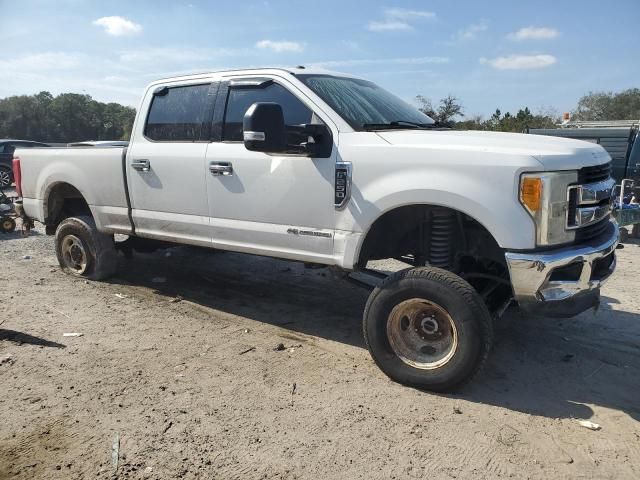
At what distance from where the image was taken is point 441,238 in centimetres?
395

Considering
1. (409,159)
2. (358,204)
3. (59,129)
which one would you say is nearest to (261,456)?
(358,204)

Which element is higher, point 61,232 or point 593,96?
point 593,96

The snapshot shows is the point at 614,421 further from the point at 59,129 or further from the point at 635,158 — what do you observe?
the point at 59,129

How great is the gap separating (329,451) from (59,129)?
152ft

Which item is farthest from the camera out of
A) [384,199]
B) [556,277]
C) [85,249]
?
[85,249]

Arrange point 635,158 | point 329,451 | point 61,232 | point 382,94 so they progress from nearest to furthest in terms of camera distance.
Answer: point 329,451
point 382,94
point 61,232
point 635,158

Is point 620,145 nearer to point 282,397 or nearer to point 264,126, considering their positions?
point 264,126

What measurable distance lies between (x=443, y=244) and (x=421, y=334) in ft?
2.23

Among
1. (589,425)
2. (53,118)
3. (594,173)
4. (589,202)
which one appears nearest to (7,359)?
(589,425)

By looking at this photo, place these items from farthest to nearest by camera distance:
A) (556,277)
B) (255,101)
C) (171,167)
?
1. (171,167)
2. (255,101)
3. (556,277)

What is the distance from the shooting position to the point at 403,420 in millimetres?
3252

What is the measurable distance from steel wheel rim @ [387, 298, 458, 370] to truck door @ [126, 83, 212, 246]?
1.94m

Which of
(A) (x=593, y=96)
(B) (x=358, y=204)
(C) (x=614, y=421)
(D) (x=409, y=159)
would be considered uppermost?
(A) (x=593, y=96)

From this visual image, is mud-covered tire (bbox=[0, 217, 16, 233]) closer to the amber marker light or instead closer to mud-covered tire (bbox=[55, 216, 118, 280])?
mud-covered tire (bbox=[55, 216, 118, 280])
